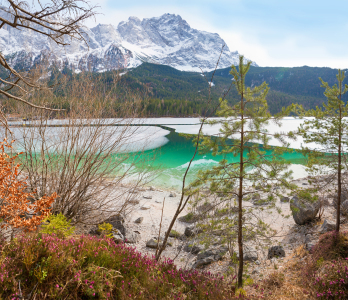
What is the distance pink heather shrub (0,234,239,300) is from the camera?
2.25 meters

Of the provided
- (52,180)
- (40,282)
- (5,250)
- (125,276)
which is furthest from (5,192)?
(52,180)

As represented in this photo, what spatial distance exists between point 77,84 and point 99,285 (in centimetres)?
495

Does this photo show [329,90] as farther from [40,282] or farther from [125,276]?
[40,282]

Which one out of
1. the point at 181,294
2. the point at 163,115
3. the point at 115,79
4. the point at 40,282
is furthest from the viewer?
the point at 163,115

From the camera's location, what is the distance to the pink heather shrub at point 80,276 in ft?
7.38

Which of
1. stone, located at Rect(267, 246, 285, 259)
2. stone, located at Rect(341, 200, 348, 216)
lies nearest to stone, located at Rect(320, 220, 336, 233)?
stone, located at Rect(341, 200, 348, 216)

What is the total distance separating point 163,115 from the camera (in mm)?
65188

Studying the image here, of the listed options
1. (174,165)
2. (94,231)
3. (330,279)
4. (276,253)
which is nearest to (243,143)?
(330,279)

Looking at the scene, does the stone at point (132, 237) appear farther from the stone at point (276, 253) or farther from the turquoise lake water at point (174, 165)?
the stone at point (276, 253)

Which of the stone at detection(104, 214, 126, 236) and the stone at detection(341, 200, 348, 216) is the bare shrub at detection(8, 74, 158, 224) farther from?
the stone at detection(341, 200, 348, 216)

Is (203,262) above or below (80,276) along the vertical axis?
below

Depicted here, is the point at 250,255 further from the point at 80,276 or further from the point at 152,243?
the point at 80,276

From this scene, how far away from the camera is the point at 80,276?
2389mm

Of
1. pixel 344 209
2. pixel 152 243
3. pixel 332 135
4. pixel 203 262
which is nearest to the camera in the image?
pixel 203 262
